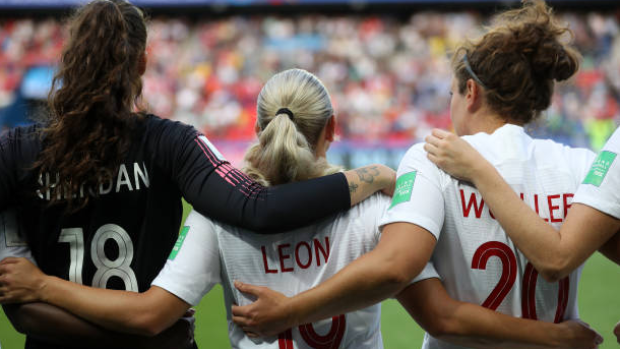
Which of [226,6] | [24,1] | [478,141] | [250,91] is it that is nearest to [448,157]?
[478,141]

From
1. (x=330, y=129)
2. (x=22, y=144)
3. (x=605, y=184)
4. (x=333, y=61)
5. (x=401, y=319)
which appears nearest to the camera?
(x=605, y=184)

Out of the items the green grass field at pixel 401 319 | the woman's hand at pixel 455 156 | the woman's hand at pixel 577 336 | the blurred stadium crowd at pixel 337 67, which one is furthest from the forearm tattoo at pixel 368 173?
the blurred stadium crowd at pixel 337 67

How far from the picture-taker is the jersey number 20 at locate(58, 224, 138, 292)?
1.93 metres

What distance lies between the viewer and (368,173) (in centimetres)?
199

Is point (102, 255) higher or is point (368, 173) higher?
point (368, 173)

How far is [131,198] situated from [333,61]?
19.9 m

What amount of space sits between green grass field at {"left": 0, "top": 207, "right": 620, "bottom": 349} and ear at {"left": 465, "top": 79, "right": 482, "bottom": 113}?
312cm

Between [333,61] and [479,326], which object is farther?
[333,61]

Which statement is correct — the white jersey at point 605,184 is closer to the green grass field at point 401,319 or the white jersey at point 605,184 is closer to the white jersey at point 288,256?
the white jersey at point 288,256

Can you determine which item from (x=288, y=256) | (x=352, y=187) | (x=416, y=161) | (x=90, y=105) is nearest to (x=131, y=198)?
(x=90, y=105)

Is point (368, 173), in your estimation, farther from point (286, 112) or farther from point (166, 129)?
point (166, 129)

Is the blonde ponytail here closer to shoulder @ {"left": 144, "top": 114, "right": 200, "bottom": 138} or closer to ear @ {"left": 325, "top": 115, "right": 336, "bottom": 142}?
ear @ {"left": 325, "top": 115, "right": 336, "bottom": 142}

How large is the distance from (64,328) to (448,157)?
1317mm

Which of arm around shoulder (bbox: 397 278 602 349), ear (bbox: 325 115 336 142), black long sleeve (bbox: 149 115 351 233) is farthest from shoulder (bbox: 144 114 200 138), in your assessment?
arm around shoulder (bbox: 397 278 602 349)
